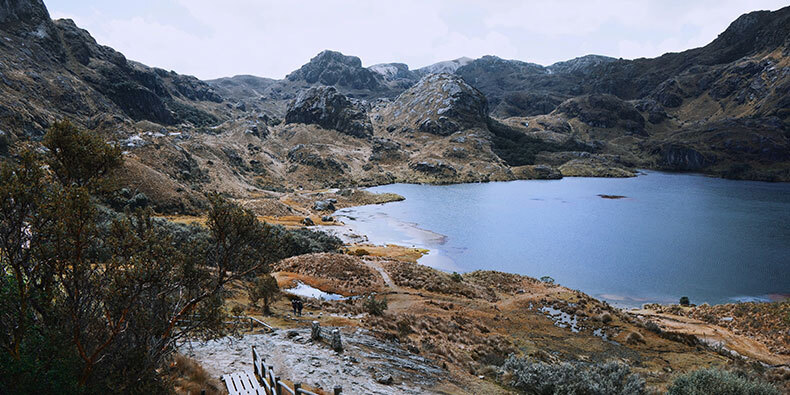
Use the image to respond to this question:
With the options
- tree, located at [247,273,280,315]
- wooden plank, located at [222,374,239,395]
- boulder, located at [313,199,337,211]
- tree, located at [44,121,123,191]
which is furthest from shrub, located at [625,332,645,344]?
boulder, located at [313,199,337,211]

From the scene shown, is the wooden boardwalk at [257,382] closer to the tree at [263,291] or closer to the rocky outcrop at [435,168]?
the tree at [263,291]

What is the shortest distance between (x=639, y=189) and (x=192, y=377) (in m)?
157

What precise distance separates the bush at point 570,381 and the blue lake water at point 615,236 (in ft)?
98.5

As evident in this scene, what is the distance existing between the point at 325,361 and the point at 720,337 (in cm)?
3368

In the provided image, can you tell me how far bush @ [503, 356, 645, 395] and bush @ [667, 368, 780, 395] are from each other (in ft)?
5.78

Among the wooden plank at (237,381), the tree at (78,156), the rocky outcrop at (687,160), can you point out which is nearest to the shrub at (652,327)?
the wooden plank at (237,381)

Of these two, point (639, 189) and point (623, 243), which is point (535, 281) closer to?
point (623, 243)

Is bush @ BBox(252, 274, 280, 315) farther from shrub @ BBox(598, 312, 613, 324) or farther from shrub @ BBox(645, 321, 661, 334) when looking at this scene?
shrub @ BBox(645, 321, 661, 334)

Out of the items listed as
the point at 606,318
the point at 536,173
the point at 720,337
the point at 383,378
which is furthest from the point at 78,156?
the point at 536,173

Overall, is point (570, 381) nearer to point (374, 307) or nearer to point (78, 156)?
point (374, 307)

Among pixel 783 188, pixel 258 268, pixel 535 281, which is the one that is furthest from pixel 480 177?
pixel 258 268

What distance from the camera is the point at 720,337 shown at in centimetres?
3136

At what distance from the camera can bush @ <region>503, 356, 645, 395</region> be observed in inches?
674

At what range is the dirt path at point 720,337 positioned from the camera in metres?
28.0
